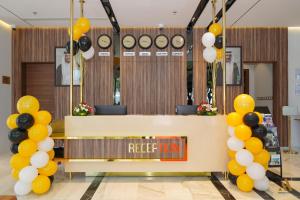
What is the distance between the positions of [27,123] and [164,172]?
238cm

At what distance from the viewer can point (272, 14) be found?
6945 millimetres

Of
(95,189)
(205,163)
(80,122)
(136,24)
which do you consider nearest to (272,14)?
(136,24)

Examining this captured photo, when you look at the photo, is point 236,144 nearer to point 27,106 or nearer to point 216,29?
point 216,29

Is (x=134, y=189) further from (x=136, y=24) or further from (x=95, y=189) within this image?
(x=136, y=24)

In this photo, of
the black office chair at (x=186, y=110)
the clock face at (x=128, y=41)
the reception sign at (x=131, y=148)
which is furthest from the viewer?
the clock face at (x=128, y=41)

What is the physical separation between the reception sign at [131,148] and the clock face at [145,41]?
4.00 m

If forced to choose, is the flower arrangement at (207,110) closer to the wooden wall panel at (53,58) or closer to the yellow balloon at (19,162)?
the yellow balloon at (19,162)

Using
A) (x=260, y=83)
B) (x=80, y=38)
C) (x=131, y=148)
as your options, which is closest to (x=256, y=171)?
(x=131, y=148)

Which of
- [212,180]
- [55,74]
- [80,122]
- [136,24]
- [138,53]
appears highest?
[136,24]

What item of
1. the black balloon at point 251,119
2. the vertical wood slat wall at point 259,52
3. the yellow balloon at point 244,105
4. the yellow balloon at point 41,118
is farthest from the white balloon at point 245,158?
the vertical wood slat wall at point 259,52

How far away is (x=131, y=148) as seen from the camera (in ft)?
15.8

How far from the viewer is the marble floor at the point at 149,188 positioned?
4.03 metres

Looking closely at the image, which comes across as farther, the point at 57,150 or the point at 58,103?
the point at 58,103

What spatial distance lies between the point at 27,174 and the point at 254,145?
3140 millimetres
